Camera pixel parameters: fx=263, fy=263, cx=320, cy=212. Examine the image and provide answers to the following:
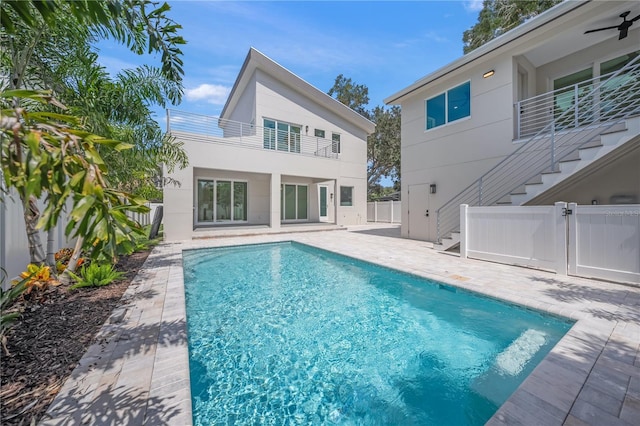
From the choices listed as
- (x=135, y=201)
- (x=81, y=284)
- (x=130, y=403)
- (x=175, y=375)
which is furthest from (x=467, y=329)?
(x=81, y=284)

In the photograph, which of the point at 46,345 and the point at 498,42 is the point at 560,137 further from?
the point at 46,345

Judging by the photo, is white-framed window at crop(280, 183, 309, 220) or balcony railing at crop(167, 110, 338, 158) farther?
white-framed window at crop(280, 183, 309, 220)

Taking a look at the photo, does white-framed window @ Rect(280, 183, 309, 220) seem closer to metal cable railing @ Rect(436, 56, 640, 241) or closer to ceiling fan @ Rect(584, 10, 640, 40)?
metal cable railing @ Rect(436, 56, 640, 241)

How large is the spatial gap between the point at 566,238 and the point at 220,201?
563 inches

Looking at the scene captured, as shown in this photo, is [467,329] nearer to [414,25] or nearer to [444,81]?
[444,81]

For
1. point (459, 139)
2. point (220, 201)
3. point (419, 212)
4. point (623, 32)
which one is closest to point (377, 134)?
point (419, 212)

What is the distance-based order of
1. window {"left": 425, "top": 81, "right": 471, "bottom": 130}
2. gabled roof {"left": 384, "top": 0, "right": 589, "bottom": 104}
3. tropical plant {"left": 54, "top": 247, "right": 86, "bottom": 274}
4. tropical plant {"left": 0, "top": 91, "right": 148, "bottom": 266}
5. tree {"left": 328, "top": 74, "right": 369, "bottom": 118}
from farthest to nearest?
tree {"left": 328, "top": 74, "right": 369, "bottom": 118} < window {"left": 425, "top": 81, "right": 471, "bottom": 130} < gabled roof {"left": 384, "top": 0, "right": 589, "bottom": 104} < tropical plant {"left": 54, "top": 247, "right": 86, "bottom": 274} < tropical plant {"left": 0, "top": 91, "right": 148, "bottom": 266}

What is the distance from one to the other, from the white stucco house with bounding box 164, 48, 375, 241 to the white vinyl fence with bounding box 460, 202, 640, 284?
9672mm

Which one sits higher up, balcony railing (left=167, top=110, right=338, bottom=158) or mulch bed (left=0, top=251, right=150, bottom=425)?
balcony railing (left=167, top=110, right=338, bottom=158)

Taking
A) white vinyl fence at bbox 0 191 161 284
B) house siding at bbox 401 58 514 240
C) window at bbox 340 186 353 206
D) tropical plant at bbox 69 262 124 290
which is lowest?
tropical plant at bbox 69 262 124 290

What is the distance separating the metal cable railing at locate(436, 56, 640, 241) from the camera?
6.88 meters

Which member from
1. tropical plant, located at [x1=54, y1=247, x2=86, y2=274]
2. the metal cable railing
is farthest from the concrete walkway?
the metal cable railing

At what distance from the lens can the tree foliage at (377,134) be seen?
2803 cm

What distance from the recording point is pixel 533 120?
336 inches
